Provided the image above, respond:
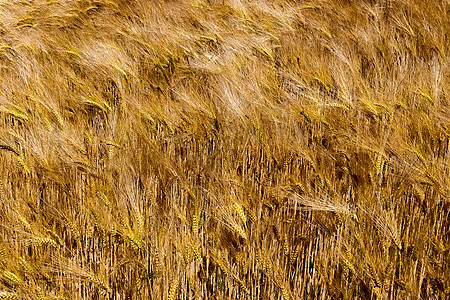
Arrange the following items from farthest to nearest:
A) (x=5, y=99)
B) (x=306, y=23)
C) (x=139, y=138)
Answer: (x=306, y=23) < (x=5, y=99) < (x=139, y=138)

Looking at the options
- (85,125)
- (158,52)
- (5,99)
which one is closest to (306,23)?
(158,52)

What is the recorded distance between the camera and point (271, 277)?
1143mm

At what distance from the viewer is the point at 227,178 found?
4.62 feet

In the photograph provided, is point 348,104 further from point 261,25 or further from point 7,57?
point 7,57

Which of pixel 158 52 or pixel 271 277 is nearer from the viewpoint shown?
pixel 271 277

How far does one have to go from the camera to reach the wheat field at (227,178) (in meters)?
1.20

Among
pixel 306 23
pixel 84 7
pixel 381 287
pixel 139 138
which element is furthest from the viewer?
pixel 84 7

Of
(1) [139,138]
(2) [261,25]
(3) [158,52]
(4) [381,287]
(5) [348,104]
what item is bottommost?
(4) [381,287]

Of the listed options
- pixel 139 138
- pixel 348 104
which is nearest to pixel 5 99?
pixel 139 138

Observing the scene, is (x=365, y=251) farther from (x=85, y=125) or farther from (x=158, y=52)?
(x=158, y=52)

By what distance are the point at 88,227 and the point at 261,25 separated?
87.5 inches

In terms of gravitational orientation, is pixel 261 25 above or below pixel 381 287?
above

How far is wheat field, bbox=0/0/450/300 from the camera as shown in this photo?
1201 mm

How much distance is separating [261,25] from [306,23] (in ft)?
0.92
